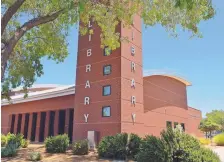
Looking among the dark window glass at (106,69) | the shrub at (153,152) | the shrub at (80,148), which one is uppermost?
the dark window glass at (106,69)

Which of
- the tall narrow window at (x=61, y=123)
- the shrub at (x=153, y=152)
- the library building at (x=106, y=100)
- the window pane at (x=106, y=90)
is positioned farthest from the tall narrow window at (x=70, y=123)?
Result: the shrub at (x=153, y=152)

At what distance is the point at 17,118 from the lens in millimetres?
35781

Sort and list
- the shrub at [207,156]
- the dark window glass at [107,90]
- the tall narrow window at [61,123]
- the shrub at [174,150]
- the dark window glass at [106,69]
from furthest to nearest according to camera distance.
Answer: the tall narrow window at [61,123] → the dark window glass at [106,69] → the dark window glass at [107,90] → the shrub at [174,150] → the shrub at [207,156]

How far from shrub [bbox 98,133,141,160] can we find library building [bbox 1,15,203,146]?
3.75 m

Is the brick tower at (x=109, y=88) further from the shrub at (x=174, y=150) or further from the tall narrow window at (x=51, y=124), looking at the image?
the shrub at (x=174, y=150)

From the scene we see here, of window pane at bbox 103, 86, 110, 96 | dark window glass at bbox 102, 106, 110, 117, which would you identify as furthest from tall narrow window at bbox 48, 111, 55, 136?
window pane at bbox 103, 86, 110, 96

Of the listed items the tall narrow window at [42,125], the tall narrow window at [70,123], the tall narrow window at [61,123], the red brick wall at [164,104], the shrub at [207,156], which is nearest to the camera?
the shrub at [207,156]

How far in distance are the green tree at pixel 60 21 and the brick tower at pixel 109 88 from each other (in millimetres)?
8531

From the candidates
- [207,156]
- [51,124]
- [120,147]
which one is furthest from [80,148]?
[51,124]

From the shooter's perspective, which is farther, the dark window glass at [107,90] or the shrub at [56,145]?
the dark window glass at [107,90]

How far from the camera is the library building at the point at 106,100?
22.8 m

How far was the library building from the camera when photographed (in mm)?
22812

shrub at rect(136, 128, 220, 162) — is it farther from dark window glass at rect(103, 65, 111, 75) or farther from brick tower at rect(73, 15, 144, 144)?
dark window glass at rect(103, 65, 111, 75)

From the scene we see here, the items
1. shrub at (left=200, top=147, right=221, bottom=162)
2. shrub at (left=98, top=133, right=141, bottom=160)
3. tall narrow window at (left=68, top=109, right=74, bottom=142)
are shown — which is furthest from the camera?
tall narrow window at (left=68, top=109, right=74, bottom=142)
